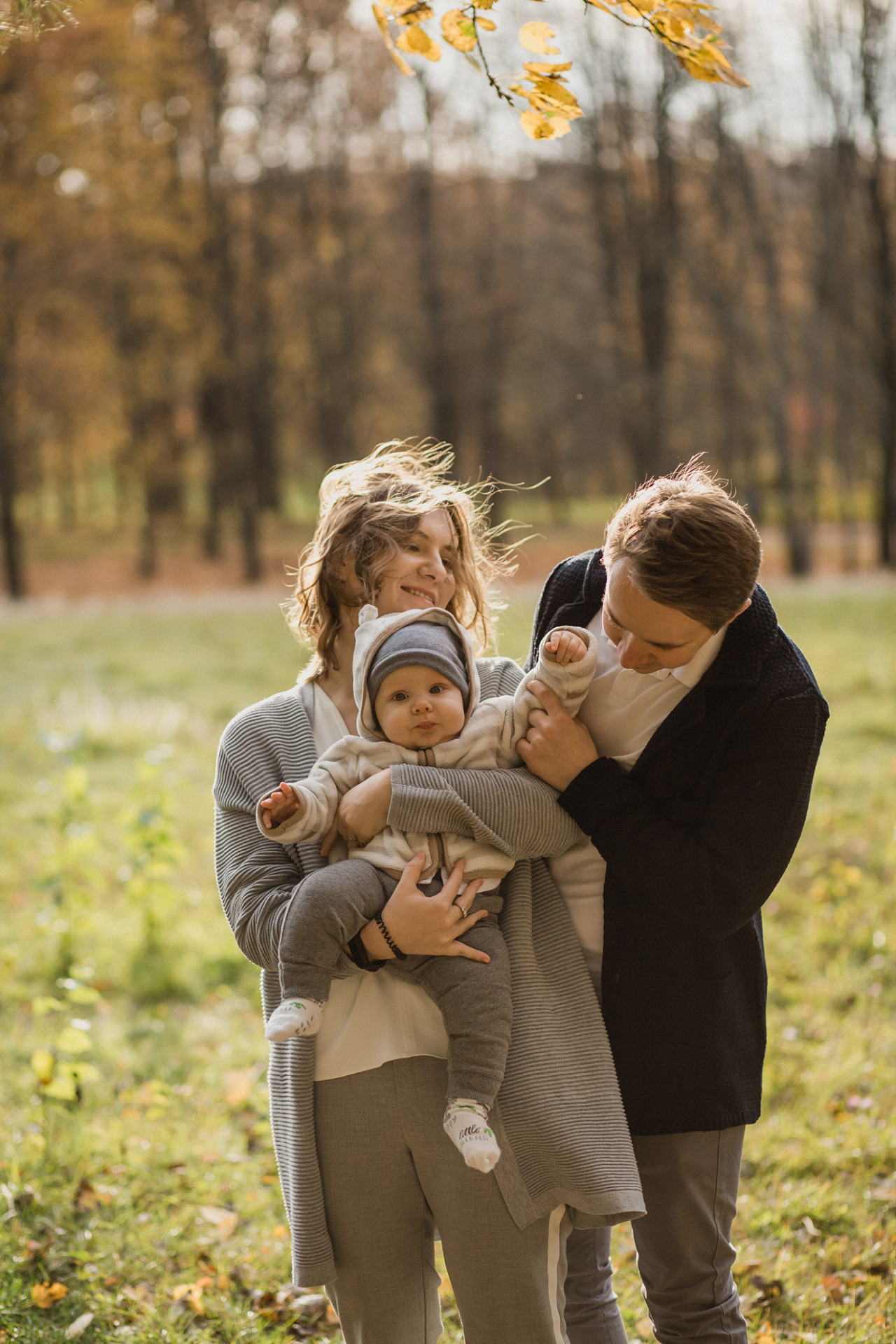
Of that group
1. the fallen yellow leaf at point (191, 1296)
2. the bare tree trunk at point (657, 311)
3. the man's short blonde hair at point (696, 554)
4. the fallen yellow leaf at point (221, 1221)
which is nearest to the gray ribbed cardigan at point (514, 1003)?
the man's short blonde hair at point (696, 554)

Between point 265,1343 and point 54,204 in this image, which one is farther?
point 54,204

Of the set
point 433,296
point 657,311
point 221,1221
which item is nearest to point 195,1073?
point 221,1221

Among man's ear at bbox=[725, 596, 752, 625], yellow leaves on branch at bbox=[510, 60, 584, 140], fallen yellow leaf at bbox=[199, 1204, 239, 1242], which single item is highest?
yellow leaves on branch at bbox=[510, 60, 584, 140]

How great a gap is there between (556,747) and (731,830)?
35 cm

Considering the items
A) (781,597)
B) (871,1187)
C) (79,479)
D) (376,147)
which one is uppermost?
(376,147)

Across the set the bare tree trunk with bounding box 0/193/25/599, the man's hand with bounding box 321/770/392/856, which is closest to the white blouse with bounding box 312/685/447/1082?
the man's hand with bounding box 321/770/392/856

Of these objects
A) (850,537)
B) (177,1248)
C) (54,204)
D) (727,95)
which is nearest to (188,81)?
(54,204)

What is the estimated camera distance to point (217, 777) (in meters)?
2.39

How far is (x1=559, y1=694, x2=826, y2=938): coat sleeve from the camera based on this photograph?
2.05 m

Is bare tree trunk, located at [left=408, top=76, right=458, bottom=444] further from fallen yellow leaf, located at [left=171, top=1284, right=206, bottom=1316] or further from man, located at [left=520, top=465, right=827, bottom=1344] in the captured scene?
man, located at [left=520, top=465, right=827, bottom=1344]

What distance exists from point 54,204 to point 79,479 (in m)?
22.7

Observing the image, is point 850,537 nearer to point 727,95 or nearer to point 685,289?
point 685,289

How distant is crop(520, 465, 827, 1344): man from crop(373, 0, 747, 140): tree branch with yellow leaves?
80cm

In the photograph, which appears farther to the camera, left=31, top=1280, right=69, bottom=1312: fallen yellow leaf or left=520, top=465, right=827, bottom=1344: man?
left=31, top=1280, right=69, bottom=1312: fallen yellow leaf
